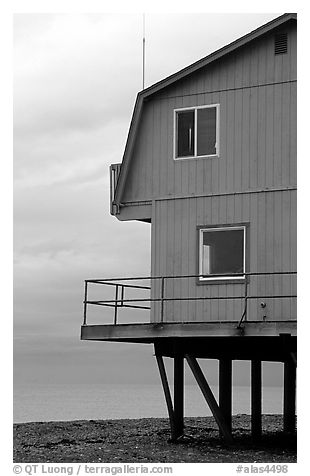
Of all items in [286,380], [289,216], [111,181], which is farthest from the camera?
[286,380]

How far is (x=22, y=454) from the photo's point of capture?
28562 mm

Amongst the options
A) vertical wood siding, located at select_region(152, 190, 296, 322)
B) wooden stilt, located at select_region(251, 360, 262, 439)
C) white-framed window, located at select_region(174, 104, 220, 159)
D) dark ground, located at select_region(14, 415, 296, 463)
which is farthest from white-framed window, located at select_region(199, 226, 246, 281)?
wooden stilt, located at select_region(251, 360, 262, 439)

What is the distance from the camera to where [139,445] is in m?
29.5

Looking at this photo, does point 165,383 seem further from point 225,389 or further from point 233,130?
point 233,130

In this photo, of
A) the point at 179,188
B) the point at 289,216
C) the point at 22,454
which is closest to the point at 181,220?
the point at 179,188

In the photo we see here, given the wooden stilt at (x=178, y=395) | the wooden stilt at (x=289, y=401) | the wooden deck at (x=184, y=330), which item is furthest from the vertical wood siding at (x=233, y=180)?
the wooden stilt at (x=289, y=401)

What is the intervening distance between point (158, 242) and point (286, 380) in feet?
26.2

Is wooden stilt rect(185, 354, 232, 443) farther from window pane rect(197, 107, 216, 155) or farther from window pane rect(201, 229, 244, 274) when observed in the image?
window pane rect(197, 107, 216, 155)

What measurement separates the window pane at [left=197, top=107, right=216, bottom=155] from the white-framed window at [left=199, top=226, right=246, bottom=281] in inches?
71.8

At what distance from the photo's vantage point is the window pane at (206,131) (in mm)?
27328

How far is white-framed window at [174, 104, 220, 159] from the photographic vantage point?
27.3 meters

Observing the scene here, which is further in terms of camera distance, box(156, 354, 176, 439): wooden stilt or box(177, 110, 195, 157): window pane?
box(156, 354, 176, 439): wooden stilt

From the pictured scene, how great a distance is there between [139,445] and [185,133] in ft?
25.3

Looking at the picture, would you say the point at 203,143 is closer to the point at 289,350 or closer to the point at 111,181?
the point at 111,181
